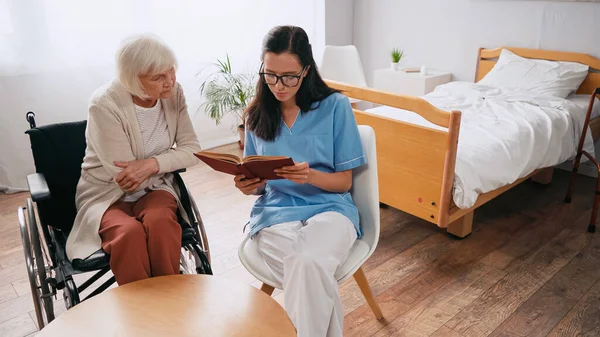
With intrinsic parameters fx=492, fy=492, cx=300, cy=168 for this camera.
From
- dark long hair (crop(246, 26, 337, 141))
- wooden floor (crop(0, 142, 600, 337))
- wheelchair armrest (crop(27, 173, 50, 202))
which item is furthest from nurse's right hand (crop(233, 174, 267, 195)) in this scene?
wooden floor (crop(0, 142, 600, 337))

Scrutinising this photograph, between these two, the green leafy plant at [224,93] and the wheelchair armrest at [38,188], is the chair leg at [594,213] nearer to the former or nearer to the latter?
the green leafy plant at [224,93]

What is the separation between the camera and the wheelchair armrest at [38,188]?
1.50 meters

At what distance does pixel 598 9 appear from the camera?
297cm

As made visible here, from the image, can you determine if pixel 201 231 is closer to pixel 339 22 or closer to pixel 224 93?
pixel 224 93

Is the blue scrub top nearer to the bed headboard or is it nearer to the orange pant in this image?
the orange pant

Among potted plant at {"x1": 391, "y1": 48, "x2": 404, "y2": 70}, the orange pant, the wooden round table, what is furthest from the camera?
potted plant at {"x1": 391, "y1": 48, "x2": 404, "y2": 70}

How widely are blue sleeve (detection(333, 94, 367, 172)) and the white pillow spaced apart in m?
1.87

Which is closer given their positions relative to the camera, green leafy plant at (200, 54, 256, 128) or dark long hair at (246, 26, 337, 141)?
dark long hair at (246, 26, 337, 141)

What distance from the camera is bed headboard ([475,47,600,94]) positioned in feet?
9.91

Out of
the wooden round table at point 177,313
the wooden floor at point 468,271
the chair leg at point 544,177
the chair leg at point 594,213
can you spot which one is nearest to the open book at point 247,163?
the wooden round table at point 177,313

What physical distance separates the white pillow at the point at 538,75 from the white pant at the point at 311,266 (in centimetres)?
206

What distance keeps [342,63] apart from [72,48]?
6.06ft

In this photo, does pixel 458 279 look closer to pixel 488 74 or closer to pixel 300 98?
pixel 300 98

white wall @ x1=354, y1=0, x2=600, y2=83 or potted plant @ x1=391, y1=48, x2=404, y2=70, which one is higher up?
white wall @ x1=354, y1=0, x2=600, y2=83
